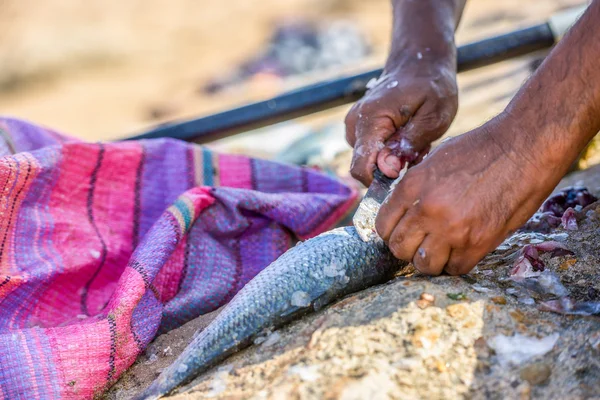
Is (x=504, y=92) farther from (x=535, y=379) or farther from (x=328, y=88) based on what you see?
(x=535, y=379)

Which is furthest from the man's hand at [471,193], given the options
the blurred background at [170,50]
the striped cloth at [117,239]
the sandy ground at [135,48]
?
the sandy ground at [135,48]

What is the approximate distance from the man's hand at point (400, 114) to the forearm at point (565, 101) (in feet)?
2.28

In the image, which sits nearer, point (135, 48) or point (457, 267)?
point (457, 267)

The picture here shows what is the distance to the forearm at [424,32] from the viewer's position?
275 cm

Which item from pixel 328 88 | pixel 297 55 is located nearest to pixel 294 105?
pixel 328 88

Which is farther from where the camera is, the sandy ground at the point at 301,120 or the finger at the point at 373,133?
the finger at the point at 373,133

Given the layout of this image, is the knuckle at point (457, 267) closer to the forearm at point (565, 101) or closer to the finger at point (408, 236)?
the finger at point (408, 236)

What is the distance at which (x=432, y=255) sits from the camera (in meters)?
1.88

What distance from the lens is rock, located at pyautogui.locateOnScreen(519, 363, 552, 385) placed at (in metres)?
1.61

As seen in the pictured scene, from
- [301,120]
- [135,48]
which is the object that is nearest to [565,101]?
[301,120]

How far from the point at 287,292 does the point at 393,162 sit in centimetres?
75

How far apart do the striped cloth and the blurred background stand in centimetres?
400

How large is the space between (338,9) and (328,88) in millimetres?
8344

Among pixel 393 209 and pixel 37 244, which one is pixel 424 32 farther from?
pixel 37 244
